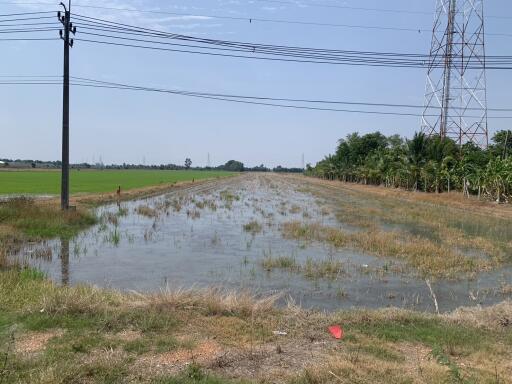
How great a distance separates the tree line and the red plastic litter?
105 ft

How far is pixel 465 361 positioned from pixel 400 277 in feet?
20.2

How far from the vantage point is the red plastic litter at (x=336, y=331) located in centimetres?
631

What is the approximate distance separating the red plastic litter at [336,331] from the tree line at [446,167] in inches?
1257

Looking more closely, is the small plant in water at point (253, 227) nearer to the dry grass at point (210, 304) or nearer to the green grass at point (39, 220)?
the green grass at point (39, 220)

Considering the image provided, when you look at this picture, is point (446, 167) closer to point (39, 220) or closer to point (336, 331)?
point (39, 220)

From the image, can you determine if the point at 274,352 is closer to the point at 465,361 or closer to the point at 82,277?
the point at 465,361

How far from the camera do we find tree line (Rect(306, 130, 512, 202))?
3711 centimetres

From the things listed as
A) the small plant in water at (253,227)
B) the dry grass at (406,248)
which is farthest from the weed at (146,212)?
the dry grass at (406,248)

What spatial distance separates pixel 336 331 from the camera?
642cm


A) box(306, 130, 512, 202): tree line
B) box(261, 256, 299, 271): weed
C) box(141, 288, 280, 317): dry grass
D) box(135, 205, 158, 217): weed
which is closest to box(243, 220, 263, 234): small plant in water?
box(135, 205, 158, 217): weed

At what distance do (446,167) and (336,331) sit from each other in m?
41.7

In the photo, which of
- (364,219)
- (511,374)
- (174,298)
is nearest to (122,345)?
(174,298)

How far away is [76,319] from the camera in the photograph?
21.3ft

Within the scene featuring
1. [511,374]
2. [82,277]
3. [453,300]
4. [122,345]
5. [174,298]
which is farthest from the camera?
[82,277]
